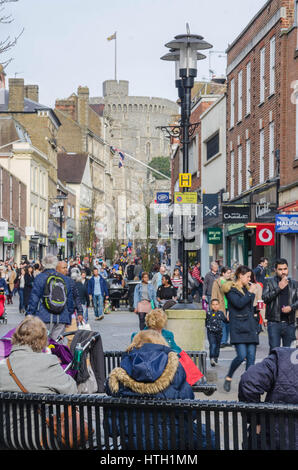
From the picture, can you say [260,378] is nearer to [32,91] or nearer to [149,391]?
[149,391]

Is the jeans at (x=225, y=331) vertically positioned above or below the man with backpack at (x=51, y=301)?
below

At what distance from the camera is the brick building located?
27.1 metres

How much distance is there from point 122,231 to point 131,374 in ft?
362

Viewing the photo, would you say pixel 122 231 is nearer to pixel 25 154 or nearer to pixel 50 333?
pixel 25 154

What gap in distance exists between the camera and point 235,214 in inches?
1168

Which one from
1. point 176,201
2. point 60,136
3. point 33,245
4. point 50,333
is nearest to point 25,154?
point 33,245

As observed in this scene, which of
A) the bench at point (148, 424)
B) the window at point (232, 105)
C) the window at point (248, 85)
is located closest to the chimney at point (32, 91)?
the window at point (232, 105)

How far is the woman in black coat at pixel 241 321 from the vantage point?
38.1ft

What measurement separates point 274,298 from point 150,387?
20.4 ft

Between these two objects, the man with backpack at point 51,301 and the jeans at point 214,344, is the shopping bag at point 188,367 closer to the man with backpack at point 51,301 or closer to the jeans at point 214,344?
the man with backpack at point 51,301

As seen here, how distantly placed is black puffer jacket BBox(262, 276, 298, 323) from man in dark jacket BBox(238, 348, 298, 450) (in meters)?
6.32

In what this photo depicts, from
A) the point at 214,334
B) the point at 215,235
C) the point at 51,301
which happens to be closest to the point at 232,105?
the point at 215,235

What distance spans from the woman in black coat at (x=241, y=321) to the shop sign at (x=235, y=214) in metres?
17.7
